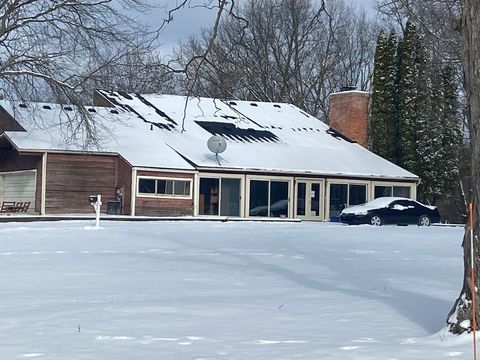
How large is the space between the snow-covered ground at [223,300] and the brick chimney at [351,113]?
26480 millimetres

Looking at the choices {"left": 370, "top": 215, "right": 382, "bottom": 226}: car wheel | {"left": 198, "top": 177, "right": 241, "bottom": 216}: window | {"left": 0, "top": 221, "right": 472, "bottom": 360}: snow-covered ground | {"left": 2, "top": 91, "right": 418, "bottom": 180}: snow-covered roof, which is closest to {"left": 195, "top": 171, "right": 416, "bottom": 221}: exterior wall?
{"left": 198, "top": 177, "right": 241, "bottom": 216}: window

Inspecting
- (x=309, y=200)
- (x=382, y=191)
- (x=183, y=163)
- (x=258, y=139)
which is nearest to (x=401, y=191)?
(x=382, y=191)

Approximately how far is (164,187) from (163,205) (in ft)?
2.62

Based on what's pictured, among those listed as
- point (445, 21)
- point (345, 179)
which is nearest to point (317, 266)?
point (445, 21)

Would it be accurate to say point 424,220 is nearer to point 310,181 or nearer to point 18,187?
point 310,181

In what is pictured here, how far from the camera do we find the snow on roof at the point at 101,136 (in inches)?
1478

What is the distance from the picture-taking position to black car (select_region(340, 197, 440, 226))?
37062 millimetres

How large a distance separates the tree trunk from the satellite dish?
99.0 ft

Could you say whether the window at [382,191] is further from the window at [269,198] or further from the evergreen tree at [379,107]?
the evergreen tree at [379,107]

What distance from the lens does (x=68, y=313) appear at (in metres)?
10.6

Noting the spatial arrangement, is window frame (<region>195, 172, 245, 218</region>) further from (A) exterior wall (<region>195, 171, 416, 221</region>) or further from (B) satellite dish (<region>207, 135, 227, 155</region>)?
(B) satellite dish (<region>207, 135, 227, 155</region>)

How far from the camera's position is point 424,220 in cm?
3850

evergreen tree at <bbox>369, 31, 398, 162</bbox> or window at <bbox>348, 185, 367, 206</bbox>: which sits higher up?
evergreen tree at <bbox>369, 31, 398, 162</bbox>

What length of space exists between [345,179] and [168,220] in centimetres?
1126
